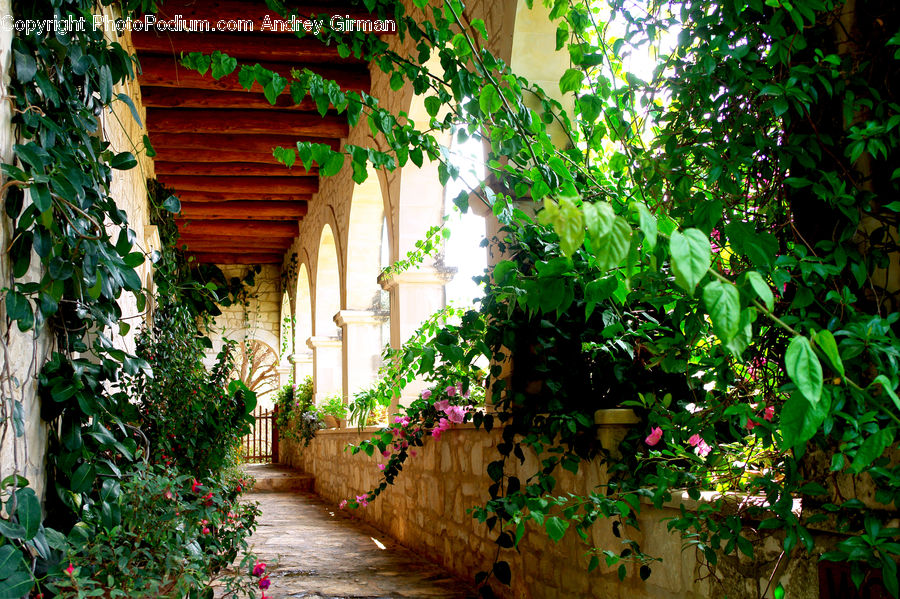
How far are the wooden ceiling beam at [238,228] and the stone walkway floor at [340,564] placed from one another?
4763 mm

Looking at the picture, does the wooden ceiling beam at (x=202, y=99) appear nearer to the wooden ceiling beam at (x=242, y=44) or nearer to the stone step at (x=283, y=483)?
the wooden ceiling beam at (x=242, y=44)

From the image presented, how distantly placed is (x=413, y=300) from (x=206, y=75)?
2.60m

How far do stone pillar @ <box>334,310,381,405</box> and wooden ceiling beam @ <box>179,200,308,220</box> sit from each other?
273 centimetres

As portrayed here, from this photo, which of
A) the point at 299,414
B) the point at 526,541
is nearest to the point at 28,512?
the point at 526,541

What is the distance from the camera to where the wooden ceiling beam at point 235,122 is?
21.4ft

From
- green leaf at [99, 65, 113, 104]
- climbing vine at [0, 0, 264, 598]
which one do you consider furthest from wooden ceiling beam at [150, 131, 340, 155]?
climbing vine at [0, 0, 264, 598]

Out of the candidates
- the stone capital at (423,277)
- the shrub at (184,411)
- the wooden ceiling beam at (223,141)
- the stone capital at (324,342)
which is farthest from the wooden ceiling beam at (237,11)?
the stone capital at (324,342)

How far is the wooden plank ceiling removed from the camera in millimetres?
5332

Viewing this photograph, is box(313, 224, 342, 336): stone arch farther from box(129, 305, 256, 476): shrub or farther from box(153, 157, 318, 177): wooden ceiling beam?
box(129, 305, 256, 476): shrub

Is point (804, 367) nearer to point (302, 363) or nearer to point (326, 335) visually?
point (326, 335)

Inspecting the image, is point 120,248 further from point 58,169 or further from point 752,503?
point 752,503

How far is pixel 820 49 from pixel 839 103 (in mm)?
113

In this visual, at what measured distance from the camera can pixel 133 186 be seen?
5043 millimetres

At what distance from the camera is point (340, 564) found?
4.10m
